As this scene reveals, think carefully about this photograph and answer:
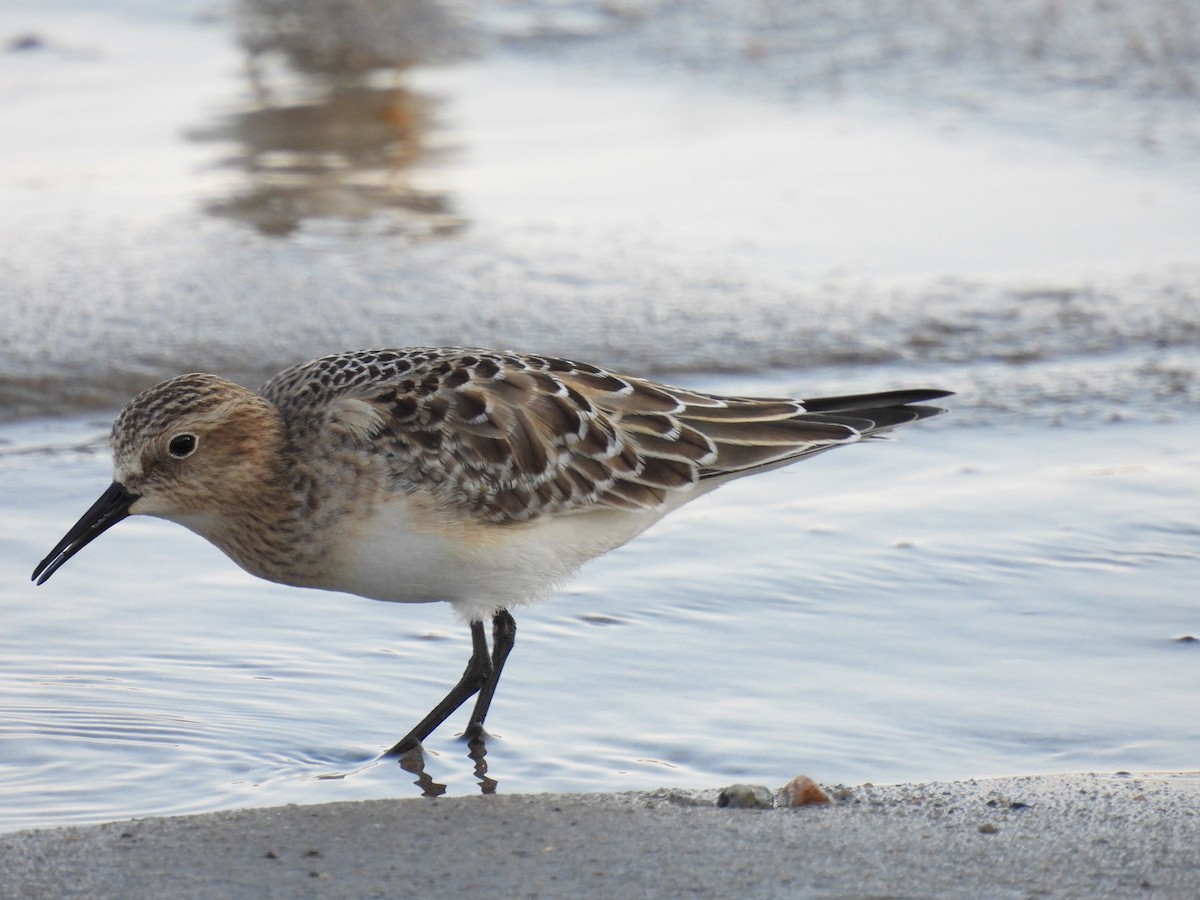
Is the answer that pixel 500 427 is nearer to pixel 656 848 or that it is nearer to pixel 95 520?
pixel 95 520

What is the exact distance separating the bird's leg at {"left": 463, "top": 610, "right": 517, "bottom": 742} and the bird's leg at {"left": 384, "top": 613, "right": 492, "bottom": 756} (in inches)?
0.4

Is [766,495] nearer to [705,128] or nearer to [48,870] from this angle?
[48,870]

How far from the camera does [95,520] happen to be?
4598 millimetres

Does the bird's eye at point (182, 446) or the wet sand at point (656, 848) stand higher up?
the bird's eye at point (182, 446)

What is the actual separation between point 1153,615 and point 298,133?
6.76 meters

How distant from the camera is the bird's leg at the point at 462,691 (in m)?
4.66

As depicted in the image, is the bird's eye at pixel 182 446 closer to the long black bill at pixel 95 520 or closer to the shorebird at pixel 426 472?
the shorebird at pixel 426 472

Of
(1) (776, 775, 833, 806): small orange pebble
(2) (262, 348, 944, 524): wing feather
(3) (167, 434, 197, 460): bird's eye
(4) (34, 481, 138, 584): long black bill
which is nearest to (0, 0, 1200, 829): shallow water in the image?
(1) (776, 775, 833, 806): small orange pebble

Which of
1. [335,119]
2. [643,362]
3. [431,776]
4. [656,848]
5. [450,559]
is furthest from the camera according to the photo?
[335,119]

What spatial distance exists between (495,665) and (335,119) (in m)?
6.87

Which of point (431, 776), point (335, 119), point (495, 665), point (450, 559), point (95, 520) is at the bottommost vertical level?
point (431, 776)

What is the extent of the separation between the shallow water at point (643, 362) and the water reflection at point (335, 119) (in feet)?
0.16

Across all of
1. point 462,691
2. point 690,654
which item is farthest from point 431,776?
point 690,654

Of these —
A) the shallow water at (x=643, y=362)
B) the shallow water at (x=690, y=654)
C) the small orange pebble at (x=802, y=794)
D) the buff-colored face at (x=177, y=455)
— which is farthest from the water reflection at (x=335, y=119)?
the small orange pebble at (x=802, y=794)
